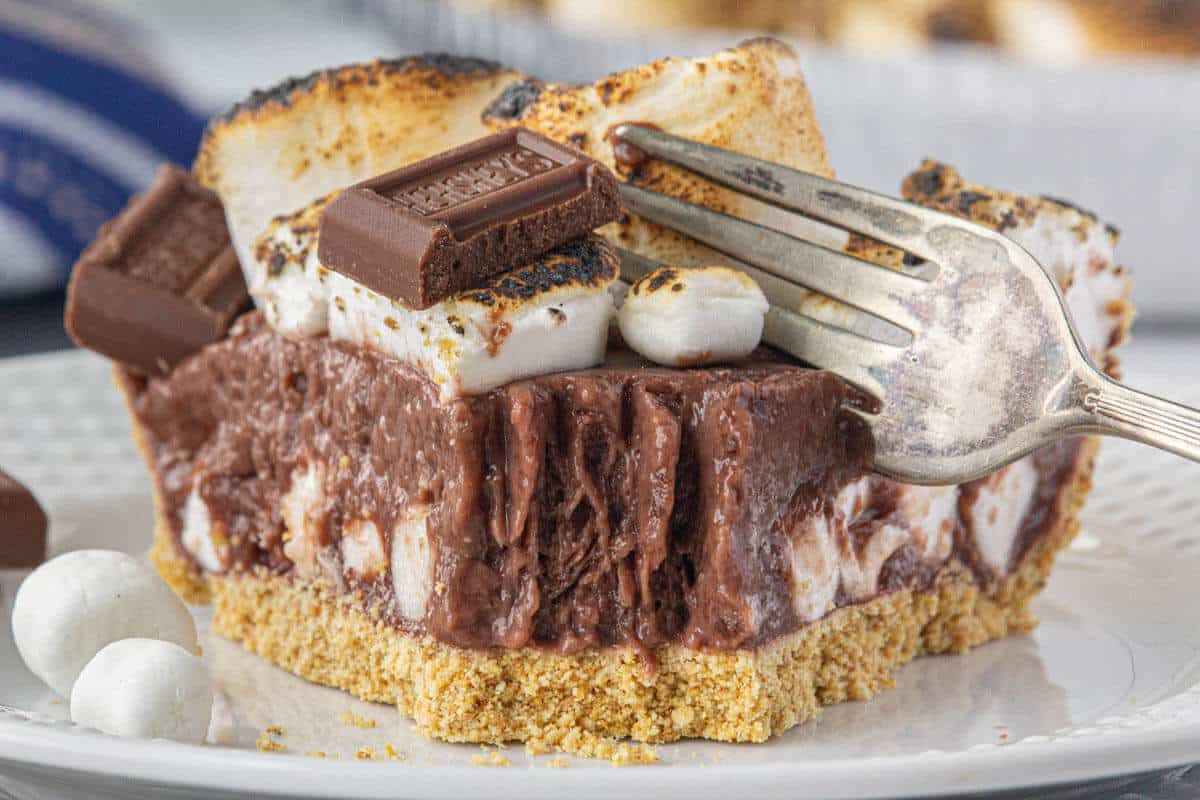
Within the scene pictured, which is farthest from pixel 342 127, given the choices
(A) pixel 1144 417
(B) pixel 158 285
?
(A) pixel 1144 417

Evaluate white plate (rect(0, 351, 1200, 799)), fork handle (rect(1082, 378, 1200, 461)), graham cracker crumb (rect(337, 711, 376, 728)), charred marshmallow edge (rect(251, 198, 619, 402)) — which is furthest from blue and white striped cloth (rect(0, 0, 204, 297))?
fork handle (rect(1082, 378, 1200, 461))

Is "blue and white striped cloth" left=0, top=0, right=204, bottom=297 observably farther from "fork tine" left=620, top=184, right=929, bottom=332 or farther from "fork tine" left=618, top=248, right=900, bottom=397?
"fork tine" left=618, top=248, right=900, bottom=397

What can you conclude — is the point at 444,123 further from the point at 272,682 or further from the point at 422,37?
the point at 422,37

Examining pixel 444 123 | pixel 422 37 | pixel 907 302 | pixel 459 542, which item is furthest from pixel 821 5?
pixel 459 542

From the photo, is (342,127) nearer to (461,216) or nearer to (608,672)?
(461,216)

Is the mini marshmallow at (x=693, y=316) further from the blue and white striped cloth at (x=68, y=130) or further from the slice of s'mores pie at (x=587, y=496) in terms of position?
the blue and white striped cloth at (x=68, y=130)

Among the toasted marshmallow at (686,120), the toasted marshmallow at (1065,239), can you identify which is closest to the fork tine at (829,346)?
the toasted marshmallow at (686,120)
